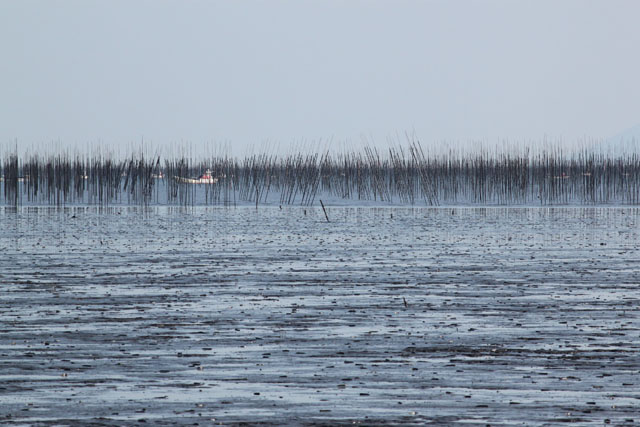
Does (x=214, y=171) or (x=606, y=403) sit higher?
(x=214, y=171)

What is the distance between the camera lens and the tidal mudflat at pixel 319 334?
5539 mm

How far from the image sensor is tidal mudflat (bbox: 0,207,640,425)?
554 cm

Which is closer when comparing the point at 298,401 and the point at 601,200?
the point at 298,401

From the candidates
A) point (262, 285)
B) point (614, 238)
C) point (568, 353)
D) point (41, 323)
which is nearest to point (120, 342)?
point (41, 323)

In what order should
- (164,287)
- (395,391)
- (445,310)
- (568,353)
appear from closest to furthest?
(395,391)
(568,353)
(445,310)
(164,287)

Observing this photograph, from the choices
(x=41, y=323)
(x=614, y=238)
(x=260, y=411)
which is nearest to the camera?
(x=260, y=411)

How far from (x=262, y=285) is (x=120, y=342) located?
4113mm

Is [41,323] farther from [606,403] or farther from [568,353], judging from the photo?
[606,403]

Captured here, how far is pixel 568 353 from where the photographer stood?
→ 717cm

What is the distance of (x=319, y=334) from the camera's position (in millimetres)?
8055

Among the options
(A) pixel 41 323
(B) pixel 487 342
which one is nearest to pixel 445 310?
(B) pixel 487 342

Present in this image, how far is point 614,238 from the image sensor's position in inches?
776

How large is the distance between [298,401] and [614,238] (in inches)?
596

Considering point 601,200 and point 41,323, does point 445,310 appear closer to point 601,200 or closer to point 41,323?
point 41,323
